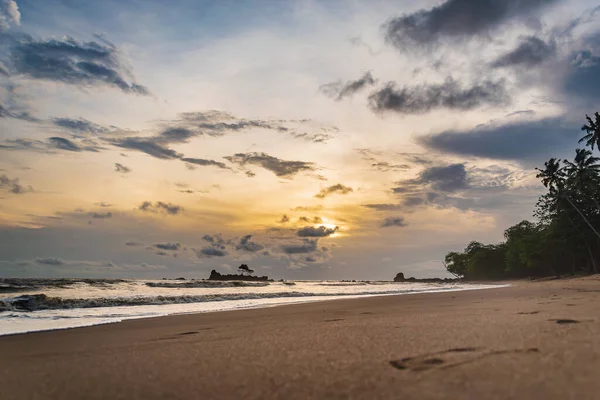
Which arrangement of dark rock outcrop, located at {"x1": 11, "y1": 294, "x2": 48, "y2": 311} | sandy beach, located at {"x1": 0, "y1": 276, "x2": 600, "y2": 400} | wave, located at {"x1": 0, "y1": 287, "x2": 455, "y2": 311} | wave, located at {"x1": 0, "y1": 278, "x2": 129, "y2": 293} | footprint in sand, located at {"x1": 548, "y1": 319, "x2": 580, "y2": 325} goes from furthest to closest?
wave, located at {"x1": 0, "y1": 278, "x2": 129, "y2": 293}, wave, located at {"x1": 0, "y1": 287, "x2": 455, "y2": 311}, dark rock outcrop, located at {"x1": 11, "y1": 294, "x2": 48, "y2": 311}, footprint in sand, located at {"x1": 548, "y1": 319, "x2": 580, "y2": 325}, sandy beach, located at {"x1": 0, "y1": 276, "x2": 600, "y2": 400}

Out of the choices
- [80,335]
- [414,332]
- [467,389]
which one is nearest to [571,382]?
[467,389]

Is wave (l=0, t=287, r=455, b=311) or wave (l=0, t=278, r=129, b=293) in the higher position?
wave (l=0, t=278, r=129, b=293)

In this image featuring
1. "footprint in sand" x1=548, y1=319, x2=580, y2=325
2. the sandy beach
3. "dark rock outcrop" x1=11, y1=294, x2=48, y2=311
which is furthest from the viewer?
"dark rock outcrop" x1=11, y1=294, x2=48, y2=311

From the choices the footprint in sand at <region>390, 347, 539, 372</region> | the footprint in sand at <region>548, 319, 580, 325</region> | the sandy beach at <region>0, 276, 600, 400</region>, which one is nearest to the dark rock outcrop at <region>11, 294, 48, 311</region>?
the sandy beach at <region>0, 276, 600, 400</region>

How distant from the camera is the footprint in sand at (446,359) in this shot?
2.74 meters

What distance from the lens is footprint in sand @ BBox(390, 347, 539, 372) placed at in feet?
9.00

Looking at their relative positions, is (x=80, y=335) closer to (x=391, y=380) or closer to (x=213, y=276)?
(x=391, y=380)

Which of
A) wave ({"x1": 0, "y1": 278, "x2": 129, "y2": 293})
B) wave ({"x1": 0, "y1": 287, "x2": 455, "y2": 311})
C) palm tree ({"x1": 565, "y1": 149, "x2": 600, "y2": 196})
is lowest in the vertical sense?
wave ({"x1": 0, "y1": 287, "x2": 455, "y2": 311})

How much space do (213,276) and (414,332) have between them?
235ft

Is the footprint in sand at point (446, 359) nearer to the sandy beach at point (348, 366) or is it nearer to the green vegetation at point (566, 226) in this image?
the sandy beach at point (348, 366)

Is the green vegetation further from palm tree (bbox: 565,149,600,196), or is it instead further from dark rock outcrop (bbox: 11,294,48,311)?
dark rock outcrop (bbox: 11,294,48,311)

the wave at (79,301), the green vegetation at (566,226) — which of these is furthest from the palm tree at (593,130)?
the wave at (79,301)

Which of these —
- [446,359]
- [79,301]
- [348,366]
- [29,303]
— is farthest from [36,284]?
[446,359]

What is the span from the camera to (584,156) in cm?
4603
